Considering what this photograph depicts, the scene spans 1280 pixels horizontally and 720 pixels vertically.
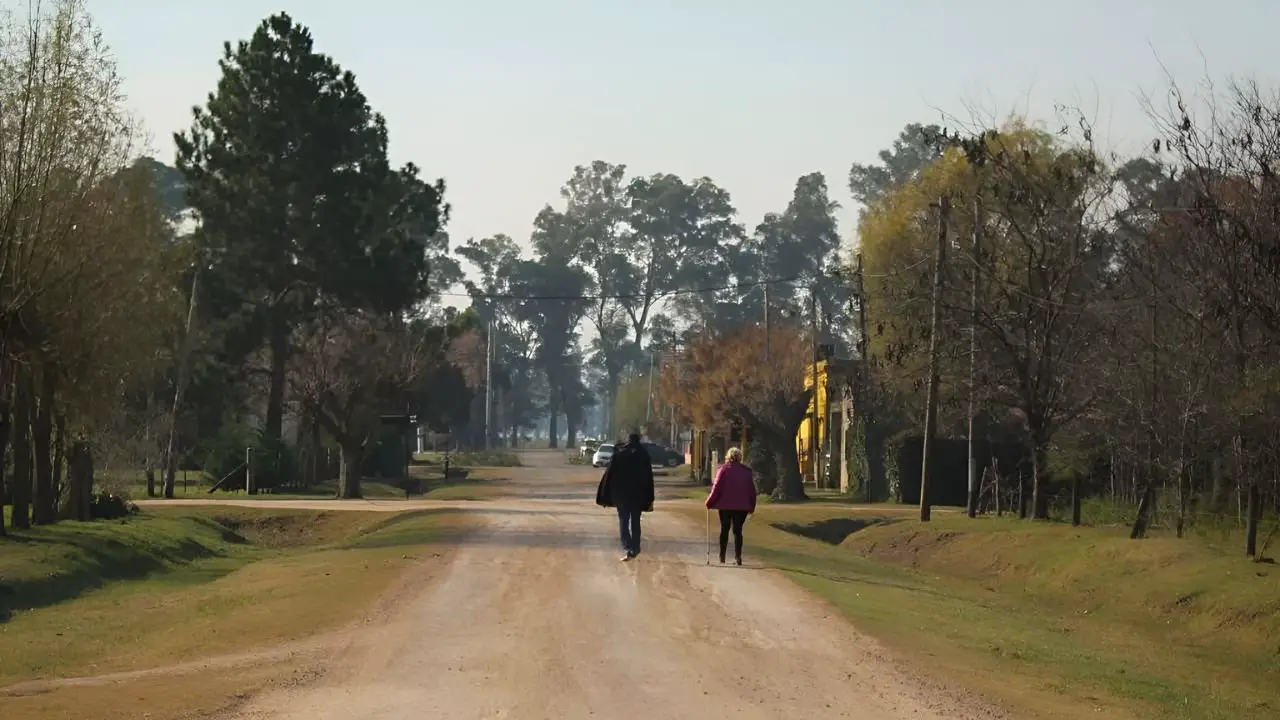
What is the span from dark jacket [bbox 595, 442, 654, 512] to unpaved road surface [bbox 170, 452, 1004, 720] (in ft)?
3.36

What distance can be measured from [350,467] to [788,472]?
15.1m

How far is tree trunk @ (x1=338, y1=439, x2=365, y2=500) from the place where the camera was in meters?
57.5

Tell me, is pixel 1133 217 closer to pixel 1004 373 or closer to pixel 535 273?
pixel 1004 373

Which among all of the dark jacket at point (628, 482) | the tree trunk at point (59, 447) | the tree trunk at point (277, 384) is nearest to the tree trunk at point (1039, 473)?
the dark jacket at point (628, 482)

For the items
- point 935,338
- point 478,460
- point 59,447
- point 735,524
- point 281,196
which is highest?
point 281,196

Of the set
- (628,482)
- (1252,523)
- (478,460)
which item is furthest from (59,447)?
(478,460)

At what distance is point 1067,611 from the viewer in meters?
27.2

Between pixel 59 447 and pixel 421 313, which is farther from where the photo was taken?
pixel 421 313

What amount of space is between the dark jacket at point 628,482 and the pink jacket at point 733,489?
3.61 ft

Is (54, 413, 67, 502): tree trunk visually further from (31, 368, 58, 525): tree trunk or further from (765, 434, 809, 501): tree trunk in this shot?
(765, 434, 809, 501): tree trunk

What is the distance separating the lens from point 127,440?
45656 millimetres

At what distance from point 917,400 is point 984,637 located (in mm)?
27635

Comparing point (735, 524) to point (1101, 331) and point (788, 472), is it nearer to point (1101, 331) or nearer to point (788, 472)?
point (1101, 331)

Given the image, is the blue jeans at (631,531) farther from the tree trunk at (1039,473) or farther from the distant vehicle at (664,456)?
the distant vehicle at (664,456)
